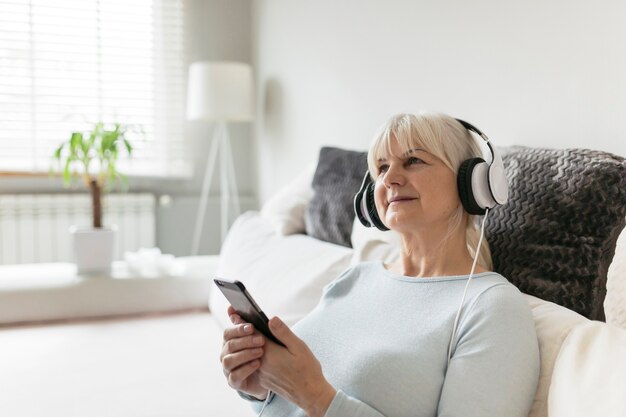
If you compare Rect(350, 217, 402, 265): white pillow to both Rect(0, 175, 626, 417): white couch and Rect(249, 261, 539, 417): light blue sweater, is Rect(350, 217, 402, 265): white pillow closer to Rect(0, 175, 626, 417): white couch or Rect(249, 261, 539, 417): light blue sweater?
Rect(0, 175, 626, 417): white couch

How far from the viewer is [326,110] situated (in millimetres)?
2982

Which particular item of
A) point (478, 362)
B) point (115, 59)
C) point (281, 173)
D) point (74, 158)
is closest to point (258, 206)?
point (281, 173)

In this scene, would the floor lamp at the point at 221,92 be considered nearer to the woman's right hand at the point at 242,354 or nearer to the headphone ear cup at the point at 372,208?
the headphone ear cup at the point at 372,208

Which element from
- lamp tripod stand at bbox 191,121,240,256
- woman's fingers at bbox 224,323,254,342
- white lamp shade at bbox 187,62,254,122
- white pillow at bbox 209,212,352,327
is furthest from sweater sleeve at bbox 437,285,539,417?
lamp tripod stand at bbox 191,121,240,256

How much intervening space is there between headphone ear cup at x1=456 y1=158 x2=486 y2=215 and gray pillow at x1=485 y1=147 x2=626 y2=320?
9cm

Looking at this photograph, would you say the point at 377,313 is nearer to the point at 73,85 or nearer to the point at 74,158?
the point at 74,158

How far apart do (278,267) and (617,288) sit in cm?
113

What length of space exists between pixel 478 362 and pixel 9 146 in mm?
3454

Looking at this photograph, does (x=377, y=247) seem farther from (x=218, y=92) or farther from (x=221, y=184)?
(x=221, y=184)

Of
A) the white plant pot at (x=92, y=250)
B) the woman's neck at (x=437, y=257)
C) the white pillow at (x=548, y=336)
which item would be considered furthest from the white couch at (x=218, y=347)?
the white plant pot at (x=92, y=250)

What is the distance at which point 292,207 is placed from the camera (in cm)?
245

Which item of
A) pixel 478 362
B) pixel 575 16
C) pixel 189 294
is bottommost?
pixel 189 294

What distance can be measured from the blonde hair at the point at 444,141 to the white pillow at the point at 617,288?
0.20 m

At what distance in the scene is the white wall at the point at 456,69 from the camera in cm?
145
